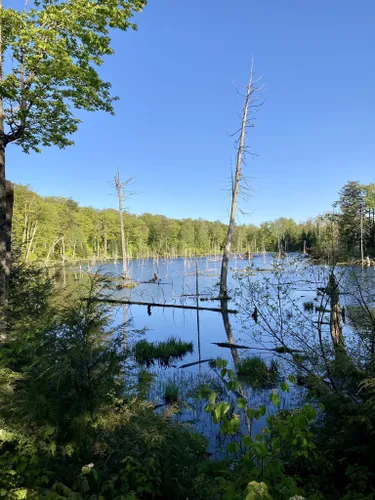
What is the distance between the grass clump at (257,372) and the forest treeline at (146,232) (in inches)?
108

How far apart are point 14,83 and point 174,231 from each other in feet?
252

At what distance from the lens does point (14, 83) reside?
5.34m

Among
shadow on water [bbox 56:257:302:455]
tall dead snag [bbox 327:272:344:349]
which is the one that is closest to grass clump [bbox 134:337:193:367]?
shadow on water [bbox 56:257:302:455]

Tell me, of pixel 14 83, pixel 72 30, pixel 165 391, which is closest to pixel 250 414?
pixel 165 391

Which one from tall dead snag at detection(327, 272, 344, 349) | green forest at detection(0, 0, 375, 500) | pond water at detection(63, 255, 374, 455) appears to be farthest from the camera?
pond water at detection(63, 255, 374, 455)

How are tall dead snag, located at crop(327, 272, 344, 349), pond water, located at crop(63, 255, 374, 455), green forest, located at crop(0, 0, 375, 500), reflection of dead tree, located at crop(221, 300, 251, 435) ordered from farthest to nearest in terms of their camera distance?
1. reflection of dead tree, located at crop(221, 300, 251, 435)
2. pond water, located at crop(63, 255, 374, 455)
3. tall dead snag, located at crop(327, 272, 344, 349)
4. green forest, located at crop(0, 0, 375, 500)

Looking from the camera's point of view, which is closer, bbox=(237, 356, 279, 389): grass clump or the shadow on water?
the shadow on water

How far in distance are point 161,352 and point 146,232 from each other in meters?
58.8

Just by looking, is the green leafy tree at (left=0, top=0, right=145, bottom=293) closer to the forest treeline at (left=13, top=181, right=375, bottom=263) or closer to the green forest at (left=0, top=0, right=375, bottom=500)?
the green forest at (left=0, top=0, right=375, bottom=500)

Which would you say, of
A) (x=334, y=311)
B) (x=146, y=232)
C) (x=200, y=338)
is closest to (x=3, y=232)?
(x=334, y=311)

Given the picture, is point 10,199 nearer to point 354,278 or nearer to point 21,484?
point 21,484

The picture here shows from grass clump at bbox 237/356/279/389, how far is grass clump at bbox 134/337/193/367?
2.08m

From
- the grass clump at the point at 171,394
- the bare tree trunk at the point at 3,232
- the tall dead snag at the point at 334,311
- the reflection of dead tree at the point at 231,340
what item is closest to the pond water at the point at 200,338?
the reflection of dead tree at the point at 231,340

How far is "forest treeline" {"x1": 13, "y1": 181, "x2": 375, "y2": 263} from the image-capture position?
4.95 meters
